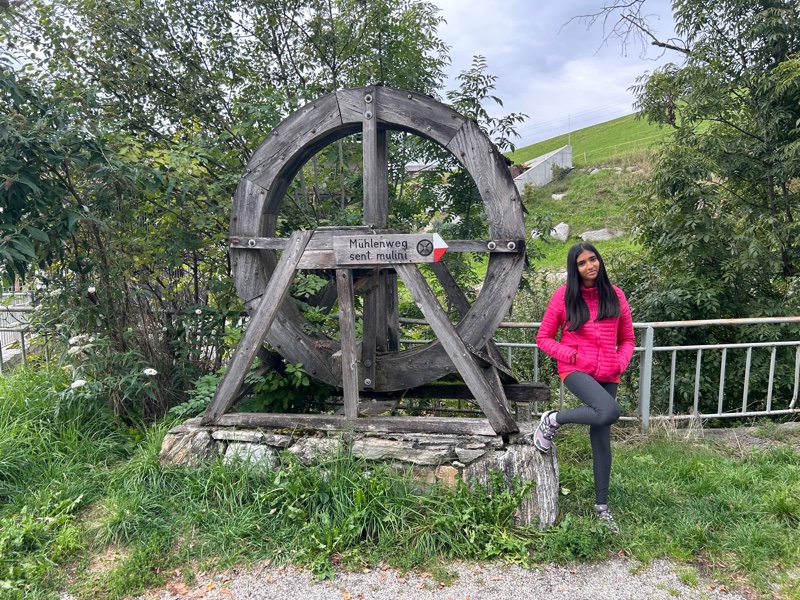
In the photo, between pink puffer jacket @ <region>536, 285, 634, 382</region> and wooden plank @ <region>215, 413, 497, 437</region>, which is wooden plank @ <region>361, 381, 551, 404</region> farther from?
pink puffer jacket @ <region>536, 285, 634, 382</region>

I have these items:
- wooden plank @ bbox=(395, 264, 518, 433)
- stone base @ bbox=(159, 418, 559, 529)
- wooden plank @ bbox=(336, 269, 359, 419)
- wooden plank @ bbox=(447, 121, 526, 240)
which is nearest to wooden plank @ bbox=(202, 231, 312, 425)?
stone base @ bbox=(159, 418, 559, 529)

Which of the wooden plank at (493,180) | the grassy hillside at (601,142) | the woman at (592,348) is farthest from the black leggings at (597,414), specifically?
the grassy hillside at (601,142)

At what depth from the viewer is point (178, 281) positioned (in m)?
4.76

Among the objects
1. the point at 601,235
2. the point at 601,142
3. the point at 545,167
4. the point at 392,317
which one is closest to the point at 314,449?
the point at 392,317

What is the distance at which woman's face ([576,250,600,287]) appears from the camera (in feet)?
8.91

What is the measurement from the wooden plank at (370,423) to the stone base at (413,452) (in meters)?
0.03

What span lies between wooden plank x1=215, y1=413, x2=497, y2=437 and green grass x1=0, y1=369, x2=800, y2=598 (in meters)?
0.24

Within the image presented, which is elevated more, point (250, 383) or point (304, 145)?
point (304, 145)

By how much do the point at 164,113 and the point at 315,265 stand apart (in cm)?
271

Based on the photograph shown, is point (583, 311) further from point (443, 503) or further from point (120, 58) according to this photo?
point (120, 58)

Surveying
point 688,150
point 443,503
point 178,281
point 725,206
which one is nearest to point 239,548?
point 443,503

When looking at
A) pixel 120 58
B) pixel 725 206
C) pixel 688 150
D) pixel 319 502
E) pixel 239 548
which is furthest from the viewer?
pixel 725 206

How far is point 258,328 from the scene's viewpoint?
323 cm

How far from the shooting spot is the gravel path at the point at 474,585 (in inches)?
93.8
